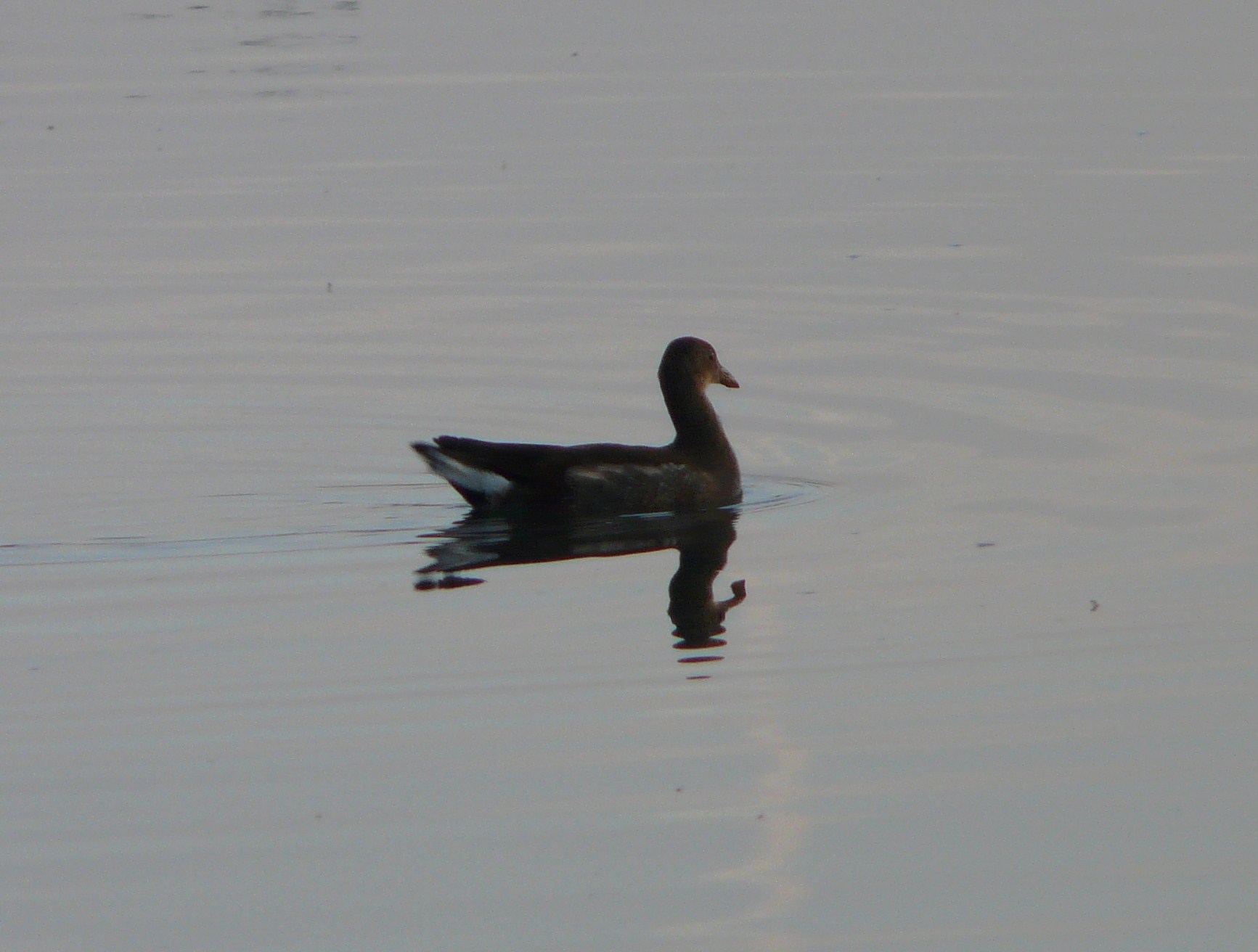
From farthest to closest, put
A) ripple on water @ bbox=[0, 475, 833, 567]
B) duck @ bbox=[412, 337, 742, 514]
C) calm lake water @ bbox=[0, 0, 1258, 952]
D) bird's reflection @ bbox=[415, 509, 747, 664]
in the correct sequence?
1. duck @ bbox=[412, 337, 742, 514]
2. ripple on water @ bbox=[0, 475, 833, 567]
3. bird's reflection @ bbox=[415, 509, 747, 664]
4. calm lake water @ bbox=[0, 0, 1258, 952]

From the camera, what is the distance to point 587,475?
36.3 ft

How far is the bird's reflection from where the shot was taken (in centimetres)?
934

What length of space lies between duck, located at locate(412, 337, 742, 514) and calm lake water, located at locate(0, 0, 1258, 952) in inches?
10.3

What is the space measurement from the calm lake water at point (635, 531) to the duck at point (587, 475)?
0.26 metres

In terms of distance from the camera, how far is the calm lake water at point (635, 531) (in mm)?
6270

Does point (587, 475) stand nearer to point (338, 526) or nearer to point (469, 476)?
point (469, 476)

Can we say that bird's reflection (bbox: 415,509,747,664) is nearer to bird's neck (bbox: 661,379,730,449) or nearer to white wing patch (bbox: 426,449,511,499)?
white wing patch (bbox: 426,449,511,499)

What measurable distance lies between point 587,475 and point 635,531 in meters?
0.41

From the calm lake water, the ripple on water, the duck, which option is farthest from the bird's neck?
the calm lake water

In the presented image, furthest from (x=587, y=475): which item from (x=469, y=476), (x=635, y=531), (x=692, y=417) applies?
(x=692, y=417)

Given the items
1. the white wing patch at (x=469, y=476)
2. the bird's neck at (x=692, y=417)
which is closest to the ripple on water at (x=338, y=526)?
the white wing patch at (x=469, y=476)

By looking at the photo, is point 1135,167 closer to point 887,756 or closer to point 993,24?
point 993,24

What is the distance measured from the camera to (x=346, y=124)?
22.9 metres

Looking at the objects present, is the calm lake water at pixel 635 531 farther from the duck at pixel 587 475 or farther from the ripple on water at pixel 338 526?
the duck at pixel 587 475
